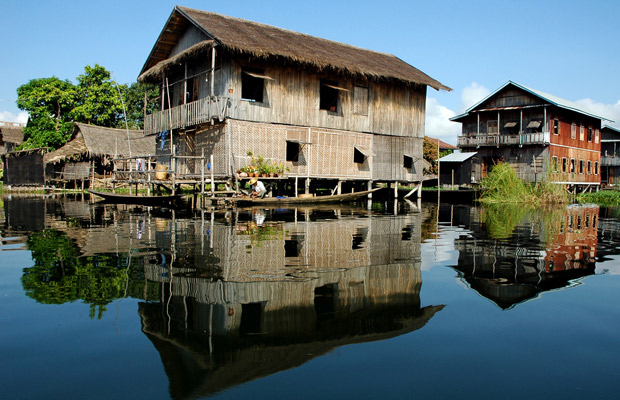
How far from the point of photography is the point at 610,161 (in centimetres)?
4000

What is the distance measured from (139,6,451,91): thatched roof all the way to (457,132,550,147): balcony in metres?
10.6

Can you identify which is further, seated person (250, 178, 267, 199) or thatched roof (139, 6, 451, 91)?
thatched roof (139, 6, 451, 91)

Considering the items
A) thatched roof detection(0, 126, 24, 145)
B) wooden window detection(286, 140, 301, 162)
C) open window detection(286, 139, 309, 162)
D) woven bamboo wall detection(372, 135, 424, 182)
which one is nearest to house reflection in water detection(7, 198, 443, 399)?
open window detection(286, 139, 309, 162)

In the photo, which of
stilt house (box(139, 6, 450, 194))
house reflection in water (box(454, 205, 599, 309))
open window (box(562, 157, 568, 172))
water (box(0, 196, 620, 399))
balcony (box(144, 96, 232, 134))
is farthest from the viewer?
open window (box(562, 157, 568, 172))

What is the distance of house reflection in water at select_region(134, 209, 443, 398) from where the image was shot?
2715 millimetres

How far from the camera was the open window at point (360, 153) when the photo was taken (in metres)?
20.8

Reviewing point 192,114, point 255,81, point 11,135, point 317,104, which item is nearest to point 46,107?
point 11,135

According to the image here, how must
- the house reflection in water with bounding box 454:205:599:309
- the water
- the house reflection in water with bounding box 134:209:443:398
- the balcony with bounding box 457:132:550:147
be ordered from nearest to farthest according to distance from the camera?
the water, the house reflection in water with bounding box 134:209:443:398, the house reflection in water with bounding box 454:205:599:309, the balcony with bounding box 457:132:550:147

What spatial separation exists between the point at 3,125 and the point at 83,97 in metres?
17.2

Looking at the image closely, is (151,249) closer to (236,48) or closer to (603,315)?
(603,315)

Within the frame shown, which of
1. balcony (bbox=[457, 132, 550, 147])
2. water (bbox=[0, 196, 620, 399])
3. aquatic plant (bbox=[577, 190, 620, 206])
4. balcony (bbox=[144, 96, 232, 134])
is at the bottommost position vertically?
water (bbox=[0, 196, 620, 399])

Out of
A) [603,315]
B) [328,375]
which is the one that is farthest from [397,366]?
[603,315]

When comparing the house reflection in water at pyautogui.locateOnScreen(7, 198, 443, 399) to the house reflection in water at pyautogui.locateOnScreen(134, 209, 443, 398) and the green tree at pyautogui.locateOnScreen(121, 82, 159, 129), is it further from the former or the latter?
the green tree at pyautogui.locateOnScreen(121, 82, 159, 129)

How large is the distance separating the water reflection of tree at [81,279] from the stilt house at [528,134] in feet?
90.9
